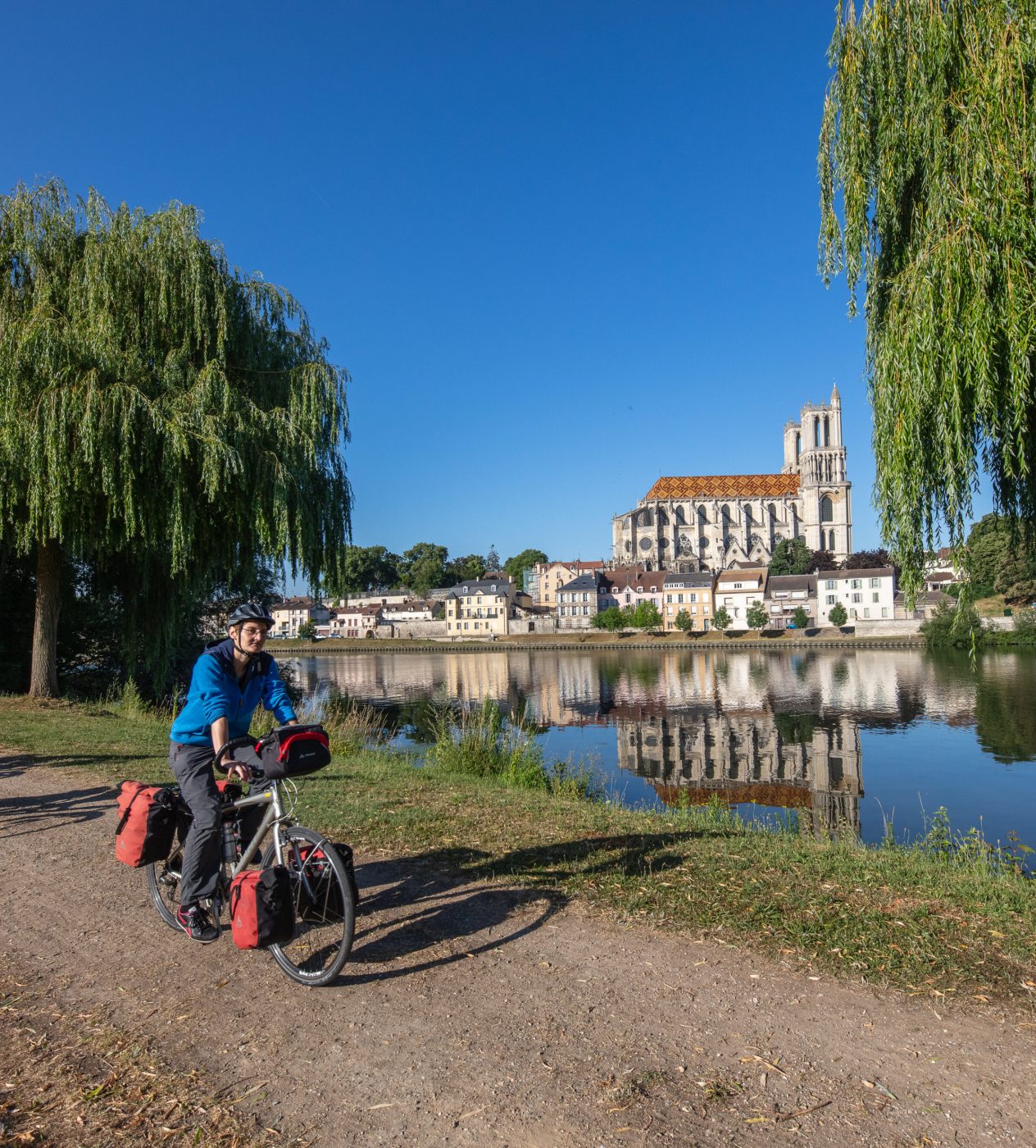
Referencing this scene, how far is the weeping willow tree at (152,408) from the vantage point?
39.2ft

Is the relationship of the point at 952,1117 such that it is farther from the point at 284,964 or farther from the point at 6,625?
the point at 6,625

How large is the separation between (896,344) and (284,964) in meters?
5.51

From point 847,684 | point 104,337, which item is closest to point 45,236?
point 104,337

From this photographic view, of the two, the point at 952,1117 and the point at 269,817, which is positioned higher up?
the point at 269,817

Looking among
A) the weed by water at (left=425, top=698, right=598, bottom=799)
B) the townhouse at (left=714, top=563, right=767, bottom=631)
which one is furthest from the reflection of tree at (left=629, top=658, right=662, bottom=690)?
the townhouse at (left=714, top=563, right=767, bottom=631)

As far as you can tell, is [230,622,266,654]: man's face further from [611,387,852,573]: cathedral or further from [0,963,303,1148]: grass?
[611,387,852,573]: cathedral

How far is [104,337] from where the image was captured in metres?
12.6

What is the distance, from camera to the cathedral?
133000 mm

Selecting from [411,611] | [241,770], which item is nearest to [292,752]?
[241,770]

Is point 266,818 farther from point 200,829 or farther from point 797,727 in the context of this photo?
point 797,727

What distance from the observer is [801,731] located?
23.1 metres

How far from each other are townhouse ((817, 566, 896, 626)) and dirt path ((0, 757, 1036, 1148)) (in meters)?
100

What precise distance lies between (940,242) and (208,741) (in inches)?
222

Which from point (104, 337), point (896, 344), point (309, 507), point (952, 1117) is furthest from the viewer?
point (309, 507)
